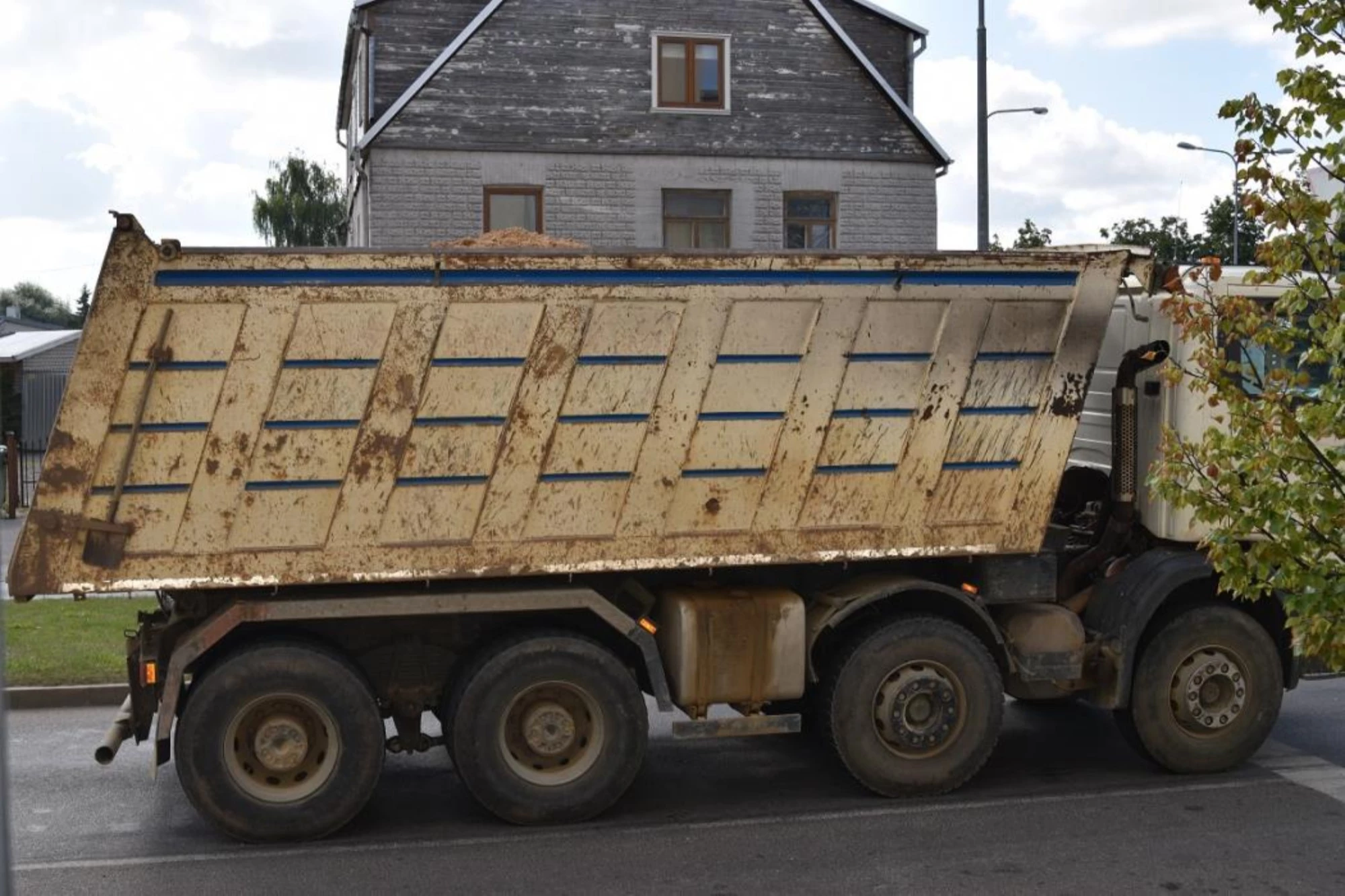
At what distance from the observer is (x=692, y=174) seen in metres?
23.2

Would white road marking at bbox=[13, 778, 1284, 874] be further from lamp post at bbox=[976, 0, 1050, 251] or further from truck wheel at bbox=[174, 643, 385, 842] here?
lamp post at bbox=[976, 0, 1050, 251]

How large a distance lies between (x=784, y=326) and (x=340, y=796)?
125 inches

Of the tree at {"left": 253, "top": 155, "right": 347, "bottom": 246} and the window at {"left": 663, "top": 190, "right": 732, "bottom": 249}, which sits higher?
the tree at {"left": 253, "top": 155, "right": 347, "bottom": 246}

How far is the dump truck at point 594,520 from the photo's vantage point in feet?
23.4

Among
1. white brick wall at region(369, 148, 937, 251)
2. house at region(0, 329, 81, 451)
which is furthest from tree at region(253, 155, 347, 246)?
white brick wall at region(369, 148, 937, 251)

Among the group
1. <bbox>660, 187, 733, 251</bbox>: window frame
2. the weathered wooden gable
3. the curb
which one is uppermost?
the weathered wooden gable

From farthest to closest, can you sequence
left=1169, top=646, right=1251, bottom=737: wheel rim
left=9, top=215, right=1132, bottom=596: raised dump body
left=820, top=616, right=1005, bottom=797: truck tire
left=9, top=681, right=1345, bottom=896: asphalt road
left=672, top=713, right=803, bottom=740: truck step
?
left=1169, top=646, right=1251, bottom=737: wheel rim, left=820, top=616, right=1005, bottom=797: truck tire, left=672, top=713, right=803, bottom=740: truck step, left=9, top=215, right=1132, bottom=596: raised dump body, left=9, top=681, right=1345, bottom=896: asphalt road

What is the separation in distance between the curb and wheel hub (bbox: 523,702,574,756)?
13.4ft

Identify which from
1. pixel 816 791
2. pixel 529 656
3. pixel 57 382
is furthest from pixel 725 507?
pixel 57 382

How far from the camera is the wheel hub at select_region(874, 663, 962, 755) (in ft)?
26.3

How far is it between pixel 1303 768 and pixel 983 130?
12735mm

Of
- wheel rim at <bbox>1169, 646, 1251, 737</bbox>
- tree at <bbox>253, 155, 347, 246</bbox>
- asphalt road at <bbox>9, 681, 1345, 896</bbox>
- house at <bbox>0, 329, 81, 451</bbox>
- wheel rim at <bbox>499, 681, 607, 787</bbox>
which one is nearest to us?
asphalt road at <bbox>9, 681, 1345, 896</bbox>

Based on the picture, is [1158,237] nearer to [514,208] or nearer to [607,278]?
[514,208]

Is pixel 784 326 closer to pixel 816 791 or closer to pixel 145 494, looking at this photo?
pixel 816 791
